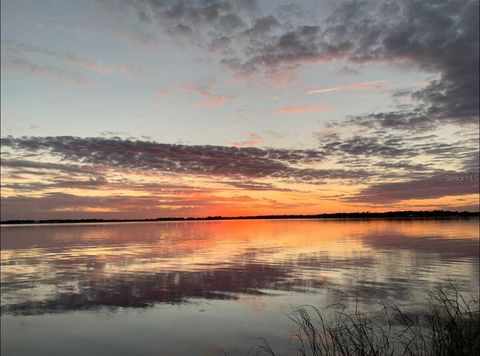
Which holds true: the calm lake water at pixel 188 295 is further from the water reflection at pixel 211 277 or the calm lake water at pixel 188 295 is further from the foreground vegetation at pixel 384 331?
the foreground vegetation at pixel 384 331

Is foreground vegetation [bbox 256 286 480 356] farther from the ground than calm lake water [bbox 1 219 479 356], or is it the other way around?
foreground vegetation [bbox 256 286 480 356]

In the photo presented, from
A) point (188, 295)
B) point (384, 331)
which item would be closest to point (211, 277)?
point (188, 295)

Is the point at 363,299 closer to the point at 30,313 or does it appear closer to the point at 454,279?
the point at 454,279

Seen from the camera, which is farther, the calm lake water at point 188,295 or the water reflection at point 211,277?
the water reflection at point 211,277

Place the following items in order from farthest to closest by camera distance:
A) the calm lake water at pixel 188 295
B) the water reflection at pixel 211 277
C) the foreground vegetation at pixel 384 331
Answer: the water reflection at pixel 211 277
the calm lake water at pixel 188 295
the foreground vegetation at pixel 384 331

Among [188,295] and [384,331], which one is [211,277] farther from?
[384,331]

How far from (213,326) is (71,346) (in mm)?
5471

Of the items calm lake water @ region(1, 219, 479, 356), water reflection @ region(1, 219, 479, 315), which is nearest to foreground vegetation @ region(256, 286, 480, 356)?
calm lake water @ region(1, 219, 479, 356)

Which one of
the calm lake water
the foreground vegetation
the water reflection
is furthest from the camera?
the water reflection

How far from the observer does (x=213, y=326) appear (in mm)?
17953

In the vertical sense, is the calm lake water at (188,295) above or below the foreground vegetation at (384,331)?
below

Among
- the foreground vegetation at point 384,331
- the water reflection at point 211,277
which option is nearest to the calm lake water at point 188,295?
the water reflection at point 211,277

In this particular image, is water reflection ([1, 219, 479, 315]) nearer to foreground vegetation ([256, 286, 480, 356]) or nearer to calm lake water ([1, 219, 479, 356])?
calm lake water ([1, 219, 479, 356])

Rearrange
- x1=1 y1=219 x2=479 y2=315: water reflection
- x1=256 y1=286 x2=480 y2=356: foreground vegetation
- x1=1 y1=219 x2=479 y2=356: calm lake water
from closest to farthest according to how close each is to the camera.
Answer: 1. x1=256 y1=286 x2=480 y2=356: foreground vegetation
2. x1=1 y1=219 x2=479 y2=356: calm lake water
3. x1=1 y1=219 x2=479 y2=315: water reflection
